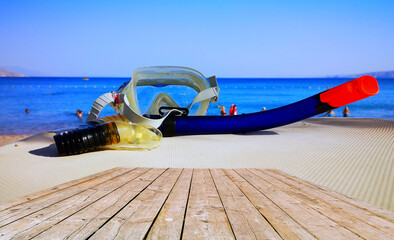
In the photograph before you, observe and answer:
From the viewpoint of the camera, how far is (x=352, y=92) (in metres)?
8.02

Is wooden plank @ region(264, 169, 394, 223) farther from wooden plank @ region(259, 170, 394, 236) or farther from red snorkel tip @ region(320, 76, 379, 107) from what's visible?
red snorkel tip @ region(320, 76, 379, 107)

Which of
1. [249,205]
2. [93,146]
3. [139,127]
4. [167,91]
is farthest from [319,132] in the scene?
[249,205]

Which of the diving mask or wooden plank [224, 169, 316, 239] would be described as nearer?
wooden plank [224, 169, 316, 239]

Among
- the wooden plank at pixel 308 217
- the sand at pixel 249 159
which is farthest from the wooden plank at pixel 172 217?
the sand at pixel 249 159

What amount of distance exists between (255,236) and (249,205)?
700 millimetres

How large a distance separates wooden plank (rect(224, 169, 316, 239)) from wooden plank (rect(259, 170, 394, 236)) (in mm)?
495

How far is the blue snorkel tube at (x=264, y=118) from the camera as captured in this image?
8.32 m

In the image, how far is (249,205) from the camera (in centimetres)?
241

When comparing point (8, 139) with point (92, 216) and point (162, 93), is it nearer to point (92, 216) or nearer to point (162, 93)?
point (162, 93)

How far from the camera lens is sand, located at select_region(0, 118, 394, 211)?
15.5 ft

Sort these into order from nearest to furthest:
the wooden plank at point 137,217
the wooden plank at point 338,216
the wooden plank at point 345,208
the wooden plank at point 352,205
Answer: the wooden plank at point 137,217
the wooden plank at point 338,216
the wooden plank at point 345,208
the wooden plank at point 352,205

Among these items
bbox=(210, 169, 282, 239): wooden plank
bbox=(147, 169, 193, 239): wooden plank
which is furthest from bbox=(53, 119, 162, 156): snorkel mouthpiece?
bbox=(210, 169, 282, 239): wooden plank

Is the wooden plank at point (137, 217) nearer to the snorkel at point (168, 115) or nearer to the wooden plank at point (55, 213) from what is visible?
the wooden plank at point (55, 213)

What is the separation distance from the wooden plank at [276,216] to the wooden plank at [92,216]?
1015mm
